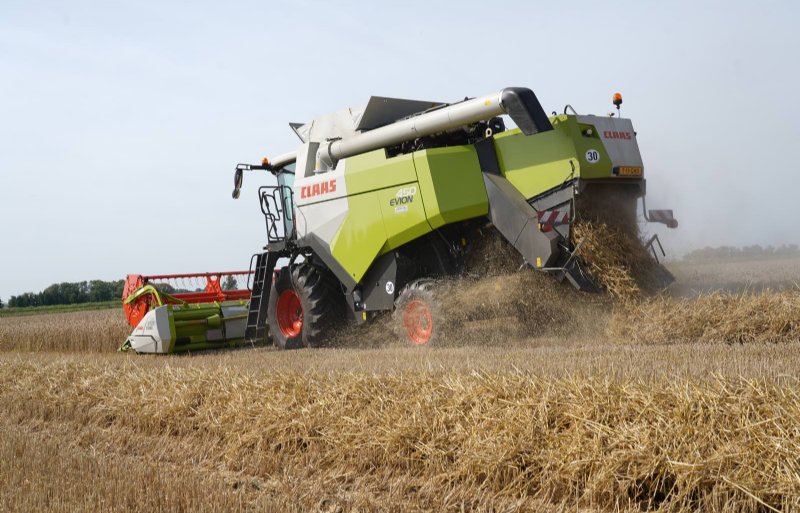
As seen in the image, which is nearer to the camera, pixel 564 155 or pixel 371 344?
pixel 564 155

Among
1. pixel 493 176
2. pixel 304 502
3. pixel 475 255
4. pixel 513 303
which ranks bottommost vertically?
pixel 304 502

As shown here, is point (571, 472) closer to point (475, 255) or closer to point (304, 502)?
point (304, 502)

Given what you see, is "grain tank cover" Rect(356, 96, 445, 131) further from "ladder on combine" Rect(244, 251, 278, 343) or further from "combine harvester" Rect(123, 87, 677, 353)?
"ladder on combine" Rect(244, 251, 278, 343)

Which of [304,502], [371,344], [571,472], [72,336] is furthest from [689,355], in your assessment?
[72,336]

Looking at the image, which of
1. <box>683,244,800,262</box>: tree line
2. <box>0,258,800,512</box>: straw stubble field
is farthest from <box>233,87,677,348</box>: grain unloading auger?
<box>683,244,800,262</box>: tree line

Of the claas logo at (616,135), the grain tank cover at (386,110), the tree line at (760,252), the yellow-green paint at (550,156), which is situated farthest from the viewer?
the tree line at (760,252)

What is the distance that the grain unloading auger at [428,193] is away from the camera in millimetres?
7473

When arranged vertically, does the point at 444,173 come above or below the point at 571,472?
above

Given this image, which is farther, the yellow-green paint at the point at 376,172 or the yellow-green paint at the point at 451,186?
the yellow-green paint at the point at 376,172

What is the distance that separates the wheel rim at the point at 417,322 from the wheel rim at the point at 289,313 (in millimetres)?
2440

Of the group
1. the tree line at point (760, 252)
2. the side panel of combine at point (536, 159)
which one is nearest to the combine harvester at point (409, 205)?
the side panel of combine at point (536, 159)

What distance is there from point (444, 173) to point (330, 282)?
2573 mm

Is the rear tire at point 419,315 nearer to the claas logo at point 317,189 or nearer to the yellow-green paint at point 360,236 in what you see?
the yellow-green paint at point 360,236

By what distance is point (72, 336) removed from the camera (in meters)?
13.9
